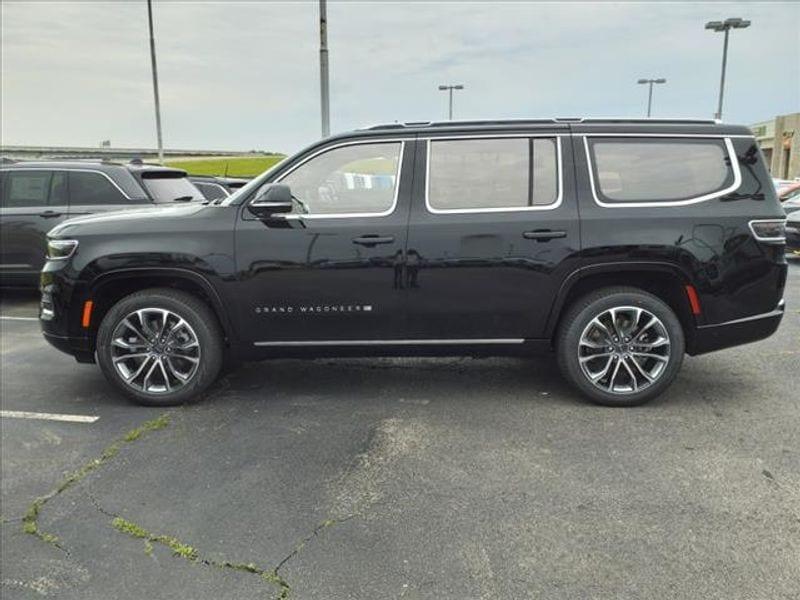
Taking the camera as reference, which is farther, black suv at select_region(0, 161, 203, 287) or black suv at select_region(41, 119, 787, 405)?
black suv at select_region(0, 161, 203, 287)

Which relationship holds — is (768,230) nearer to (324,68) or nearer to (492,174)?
(492,174)

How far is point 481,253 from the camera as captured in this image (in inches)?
173

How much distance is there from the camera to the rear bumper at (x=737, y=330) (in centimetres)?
446

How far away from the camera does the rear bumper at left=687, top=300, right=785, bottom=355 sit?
446 cm

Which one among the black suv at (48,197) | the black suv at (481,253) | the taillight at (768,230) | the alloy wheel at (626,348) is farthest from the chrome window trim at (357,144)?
the black suv at (48,197)

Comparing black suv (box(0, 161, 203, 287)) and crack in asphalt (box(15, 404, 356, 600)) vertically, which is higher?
black suv (box(0, 161, 203, 287))

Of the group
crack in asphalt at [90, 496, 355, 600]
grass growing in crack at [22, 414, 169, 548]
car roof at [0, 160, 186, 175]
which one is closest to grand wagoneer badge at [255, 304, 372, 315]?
grass growing in crack at [22, 414, 169, 548]

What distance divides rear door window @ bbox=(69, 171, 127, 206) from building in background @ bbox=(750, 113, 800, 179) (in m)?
48.6

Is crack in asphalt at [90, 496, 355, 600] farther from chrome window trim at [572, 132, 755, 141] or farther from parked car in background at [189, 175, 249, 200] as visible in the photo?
parked car in background at [189, 175, 249, 200]

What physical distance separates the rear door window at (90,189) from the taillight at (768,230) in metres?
6.83

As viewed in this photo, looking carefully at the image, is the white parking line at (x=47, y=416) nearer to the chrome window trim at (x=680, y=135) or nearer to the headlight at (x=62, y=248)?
the headlight at (x=62, y=248)

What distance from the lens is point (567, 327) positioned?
14.8 ft

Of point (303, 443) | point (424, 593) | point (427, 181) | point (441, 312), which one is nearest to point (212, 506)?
point (303, 443)

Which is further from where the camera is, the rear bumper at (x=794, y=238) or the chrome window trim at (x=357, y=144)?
the rear bumper at (x=794, y=238)
